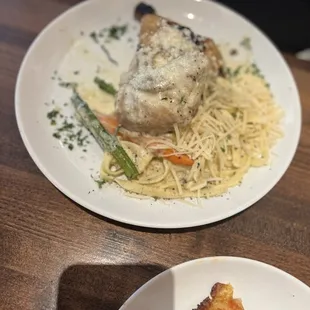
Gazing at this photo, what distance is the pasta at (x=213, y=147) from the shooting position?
2699mm

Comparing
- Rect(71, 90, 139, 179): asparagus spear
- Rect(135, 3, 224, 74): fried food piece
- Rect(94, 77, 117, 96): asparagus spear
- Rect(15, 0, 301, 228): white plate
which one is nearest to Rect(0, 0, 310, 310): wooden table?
Rect(15, 0, 301, 228): white plate

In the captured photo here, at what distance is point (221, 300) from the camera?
2.31 metres

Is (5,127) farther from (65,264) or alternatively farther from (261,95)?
(261,95)

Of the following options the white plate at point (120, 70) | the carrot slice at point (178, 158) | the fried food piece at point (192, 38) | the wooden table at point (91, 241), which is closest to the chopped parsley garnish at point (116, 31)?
the white plate at point (120, 70)

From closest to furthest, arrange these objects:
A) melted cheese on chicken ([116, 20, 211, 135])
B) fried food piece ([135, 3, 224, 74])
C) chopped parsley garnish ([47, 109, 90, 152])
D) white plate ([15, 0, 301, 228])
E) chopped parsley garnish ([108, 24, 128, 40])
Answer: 1. white plate ([15, 0, 301, 228])
2. melted cheese on chicken ([116, 20, 211, 135])
3. chopped parsley garnish ([47, 109, 90, 152])
4. fried food piece ([135, 3, 224, 74])
5. chopped parsley garnish ([108, 24, 128, 40])

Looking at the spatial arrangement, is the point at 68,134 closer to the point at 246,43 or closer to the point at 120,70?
the point at 120,70

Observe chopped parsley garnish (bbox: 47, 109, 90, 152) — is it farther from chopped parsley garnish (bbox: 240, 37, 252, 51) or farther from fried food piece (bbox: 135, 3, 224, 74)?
chopped parsley garnish (bbox: 240, 37, 252, 51)

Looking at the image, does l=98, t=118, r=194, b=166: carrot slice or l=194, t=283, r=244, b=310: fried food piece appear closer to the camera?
l=194, t=283, r=244, b=310: fried food piece

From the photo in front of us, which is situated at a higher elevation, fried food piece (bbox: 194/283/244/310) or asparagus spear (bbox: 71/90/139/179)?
asparagus spear (bbox: 71/90/139/179)

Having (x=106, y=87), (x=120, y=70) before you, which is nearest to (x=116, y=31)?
(x=120, y=70)

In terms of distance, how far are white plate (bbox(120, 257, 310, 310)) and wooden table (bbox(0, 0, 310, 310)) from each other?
0.17 meters

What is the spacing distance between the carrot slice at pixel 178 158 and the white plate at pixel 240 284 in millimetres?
620

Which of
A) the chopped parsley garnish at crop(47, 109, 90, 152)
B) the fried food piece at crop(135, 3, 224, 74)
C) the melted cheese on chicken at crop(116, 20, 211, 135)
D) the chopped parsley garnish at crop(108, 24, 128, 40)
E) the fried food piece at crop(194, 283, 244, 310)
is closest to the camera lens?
the fried food piece at crop(194, 283, 244, 310)

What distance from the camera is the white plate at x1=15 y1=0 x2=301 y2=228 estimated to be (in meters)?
2.55
